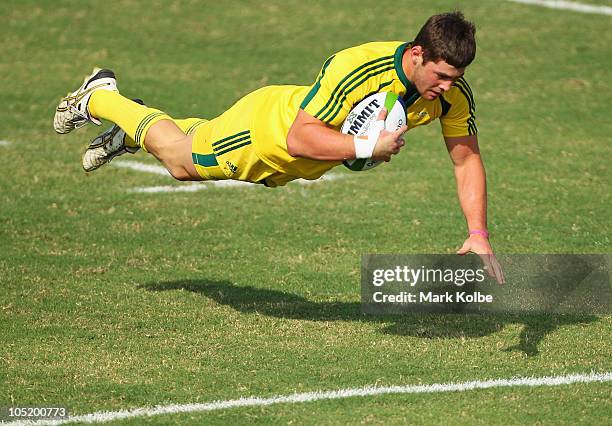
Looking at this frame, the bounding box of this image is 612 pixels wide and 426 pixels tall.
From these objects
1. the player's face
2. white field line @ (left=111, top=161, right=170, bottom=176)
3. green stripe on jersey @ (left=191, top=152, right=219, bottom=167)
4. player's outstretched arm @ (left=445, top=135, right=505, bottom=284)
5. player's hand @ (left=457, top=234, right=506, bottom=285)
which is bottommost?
white field line @ (left=111, top=161, right=170, bottom=176)

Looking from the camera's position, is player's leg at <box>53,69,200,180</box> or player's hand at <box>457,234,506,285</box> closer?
player's hand at <box>457,234,506,285</box>

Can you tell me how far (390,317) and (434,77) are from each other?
2279 millimetres

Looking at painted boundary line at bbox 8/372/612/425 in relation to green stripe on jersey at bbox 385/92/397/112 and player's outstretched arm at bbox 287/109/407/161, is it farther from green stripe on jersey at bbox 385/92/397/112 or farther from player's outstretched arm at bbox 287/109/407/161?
green stripe on jersey at bbox 385/92/397/112

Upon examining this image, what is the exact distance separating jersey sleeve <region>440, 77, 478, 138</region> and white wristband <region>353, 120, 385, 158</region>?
114 centimetres

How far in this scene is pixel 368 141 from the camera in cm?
789

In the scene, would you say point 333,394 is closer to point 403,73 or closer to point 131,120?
point 403,73

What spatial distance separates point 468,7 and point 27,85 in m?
8.16

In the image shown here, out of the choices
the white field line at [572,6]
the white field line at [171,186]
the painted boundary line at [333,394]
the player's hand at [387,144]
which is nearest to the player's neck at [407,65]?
the player's hand at [387,144]

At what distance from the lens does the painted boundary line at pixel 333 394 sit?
7266mm

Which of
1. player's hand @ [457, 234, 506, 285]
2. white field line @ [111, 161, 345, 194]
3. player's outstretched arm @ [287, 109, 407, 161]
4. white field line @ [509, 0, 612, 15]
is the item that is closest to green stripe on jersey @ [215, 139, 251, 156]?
player's outstretched arm @ [287, 109, 407, 161]

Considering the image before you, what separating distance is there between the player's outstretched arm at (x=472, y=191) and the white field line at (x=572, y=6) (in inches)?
496

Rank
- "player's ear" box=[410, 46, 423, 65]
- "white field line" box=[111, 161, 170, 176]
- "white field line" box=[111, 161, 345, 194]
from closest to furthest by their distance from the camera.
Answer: "player's ear" box=[410, 46, 423, 65] < "white field line" box=[111, 161, 345, 194] < "white field line" box=[111, 161, 170, 176]

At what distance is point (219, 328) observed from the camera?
9.16m

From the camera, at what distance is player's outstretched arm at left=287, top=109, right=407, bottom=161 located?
25.5ft
